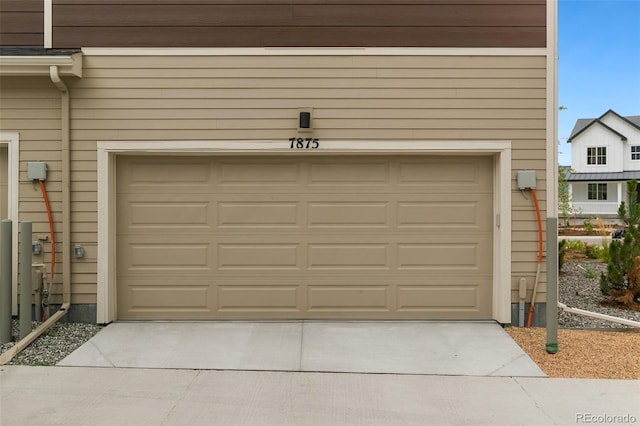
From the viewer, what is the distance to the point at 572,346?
16.0ft

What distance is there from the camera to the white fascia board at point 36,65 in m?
5.27

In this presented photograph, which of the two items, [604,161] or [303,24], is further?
[604,161]

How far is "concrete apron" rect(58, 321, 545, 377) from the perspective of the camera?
4379 millimetres

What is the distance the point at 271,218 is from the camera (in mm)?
5699

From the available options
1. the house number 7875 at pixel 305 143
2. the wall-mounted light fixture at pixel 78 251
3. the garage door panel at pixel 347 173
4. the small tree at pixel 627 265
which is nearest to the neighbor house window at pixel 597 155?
the small tree at pixel 627 265

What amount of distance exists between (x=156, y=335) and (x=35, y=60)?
322 cm

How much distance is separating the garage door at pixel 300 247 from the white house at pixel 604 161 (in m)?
23.6

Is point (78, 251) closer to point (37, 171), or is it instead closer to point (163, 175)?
point (37, 171)

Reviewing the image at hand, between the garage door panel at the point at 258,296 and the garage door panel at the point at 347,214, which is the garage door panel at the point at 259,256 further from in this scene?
the garage door panel at the point at 347,214

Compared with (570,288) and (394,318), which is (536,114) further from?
(570,288)

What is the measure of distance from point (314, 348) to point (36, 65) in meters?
4.22

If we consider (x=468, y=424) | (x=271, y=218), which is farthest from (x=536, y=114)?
(x=468, y=424)

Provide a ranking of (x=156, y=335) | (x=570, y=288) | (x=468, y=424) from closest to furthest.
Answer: (x=468, y=424)
(x=156, y=335)
(x=570, y=288)
